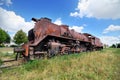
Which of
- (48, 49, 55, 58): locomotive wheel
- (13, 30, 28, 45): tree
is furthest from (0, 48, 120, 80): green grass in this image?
(13, 30, 28, 45): tree

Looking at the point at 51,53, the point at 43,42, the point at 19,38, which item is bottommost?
the point at 51,53

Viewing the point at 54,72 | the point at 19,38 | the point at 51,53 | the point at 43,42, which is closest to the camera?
the point at 54,72

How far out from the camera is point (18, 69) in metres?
7.43

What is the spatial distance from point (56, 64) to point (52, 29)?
4.38m

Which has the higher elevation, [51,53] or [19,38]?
[19,38]

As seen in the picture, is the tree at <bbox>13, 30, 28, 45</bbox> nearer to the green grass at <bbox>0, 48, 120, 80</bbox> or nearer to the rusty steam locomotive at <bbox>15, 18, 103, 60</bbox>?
the rusty steam locomotive at <bbox>15, 18, 103, 60</bbox>

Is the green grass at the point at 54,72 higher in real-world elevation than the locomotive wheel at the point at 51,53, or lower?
lower

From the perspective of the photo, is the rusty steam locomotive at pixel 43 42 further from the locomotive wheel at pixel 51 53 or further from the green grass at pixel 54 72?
the green grass at pixel 54 72

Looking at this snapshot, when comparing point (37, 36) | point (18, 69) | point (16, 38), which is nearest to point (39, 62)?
point (18, 69)

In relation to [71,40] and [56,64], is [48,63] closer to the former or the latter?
[56,64]

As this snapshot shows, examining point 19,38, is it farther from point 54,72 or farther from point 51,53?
point 54,72

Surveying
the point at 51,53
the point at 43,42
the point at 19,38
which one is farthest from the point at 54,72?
the point at 19,38

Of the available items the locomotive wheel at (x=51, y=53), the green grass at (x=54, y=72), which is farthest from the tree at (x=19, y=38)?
the green grass at (x=54, y=72)

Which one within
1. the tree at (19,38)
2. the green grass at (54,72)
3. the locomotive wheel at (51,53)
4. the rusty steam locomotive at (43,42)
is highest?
the tree at (19,38)
